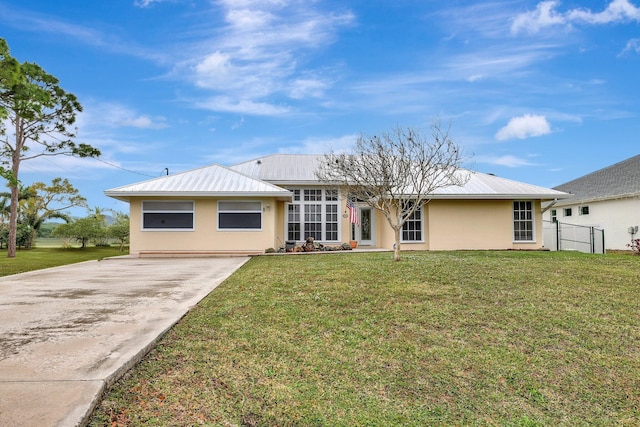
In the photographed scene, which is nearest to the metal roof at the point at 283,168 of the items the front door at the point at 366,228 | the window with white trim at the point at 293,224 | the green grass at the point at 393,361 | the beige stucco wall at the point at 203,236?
the window with white trim at the point at 293,224

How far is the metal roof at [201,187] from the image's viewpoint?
15477 mm

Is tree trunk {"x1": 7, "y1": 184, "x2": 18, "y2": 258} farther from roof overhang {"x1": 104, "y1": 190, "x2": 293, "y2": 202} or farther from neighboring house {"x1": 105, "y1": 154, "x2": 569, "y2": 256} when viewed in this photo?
roof overhang {"x1": 104, "y1": 190, "x2": 293, "y2": 202}

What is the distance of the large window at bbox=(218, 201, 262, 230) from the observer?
1620cm

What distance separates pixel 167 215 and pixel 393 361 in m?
14.3

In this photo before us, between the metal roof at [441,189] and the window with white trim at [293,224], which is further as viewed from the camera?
the window with white trim at [293,224]

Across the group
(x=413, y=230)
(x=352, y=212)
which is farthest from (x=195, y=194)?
(x=413, y=230)

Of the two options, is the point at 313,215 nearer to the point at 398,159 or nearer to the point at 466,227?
the point at 398,159

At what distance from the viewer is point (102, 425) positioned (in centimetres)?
257

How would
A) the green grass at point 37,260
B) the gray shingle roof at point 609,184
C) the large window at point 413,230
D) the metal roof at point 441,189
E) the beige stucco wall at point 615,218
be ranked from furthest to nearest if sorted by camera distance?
1. the gray shingle roof at point 609,184
2. the beige stucco wall at point 615,218
3. the large window at point 413,230
4. the metal roof at point 441,189
5. the green grass at point 37,260

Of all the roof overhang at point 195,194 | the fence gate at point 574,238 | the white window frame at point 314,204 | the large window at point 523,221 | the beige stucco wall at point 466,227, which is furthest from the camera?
the fence gate at point 574,238

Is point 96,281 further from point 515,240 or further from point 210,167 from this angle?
point 515,240

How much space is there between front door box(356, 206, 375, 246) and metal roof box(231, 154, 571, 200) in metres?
2.94

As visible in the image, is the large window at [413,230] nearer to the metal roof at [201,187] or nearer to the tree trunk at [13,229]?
the metal roof at [201,187]

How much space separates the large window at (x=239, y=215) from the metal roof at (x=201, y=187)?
0.67 m
